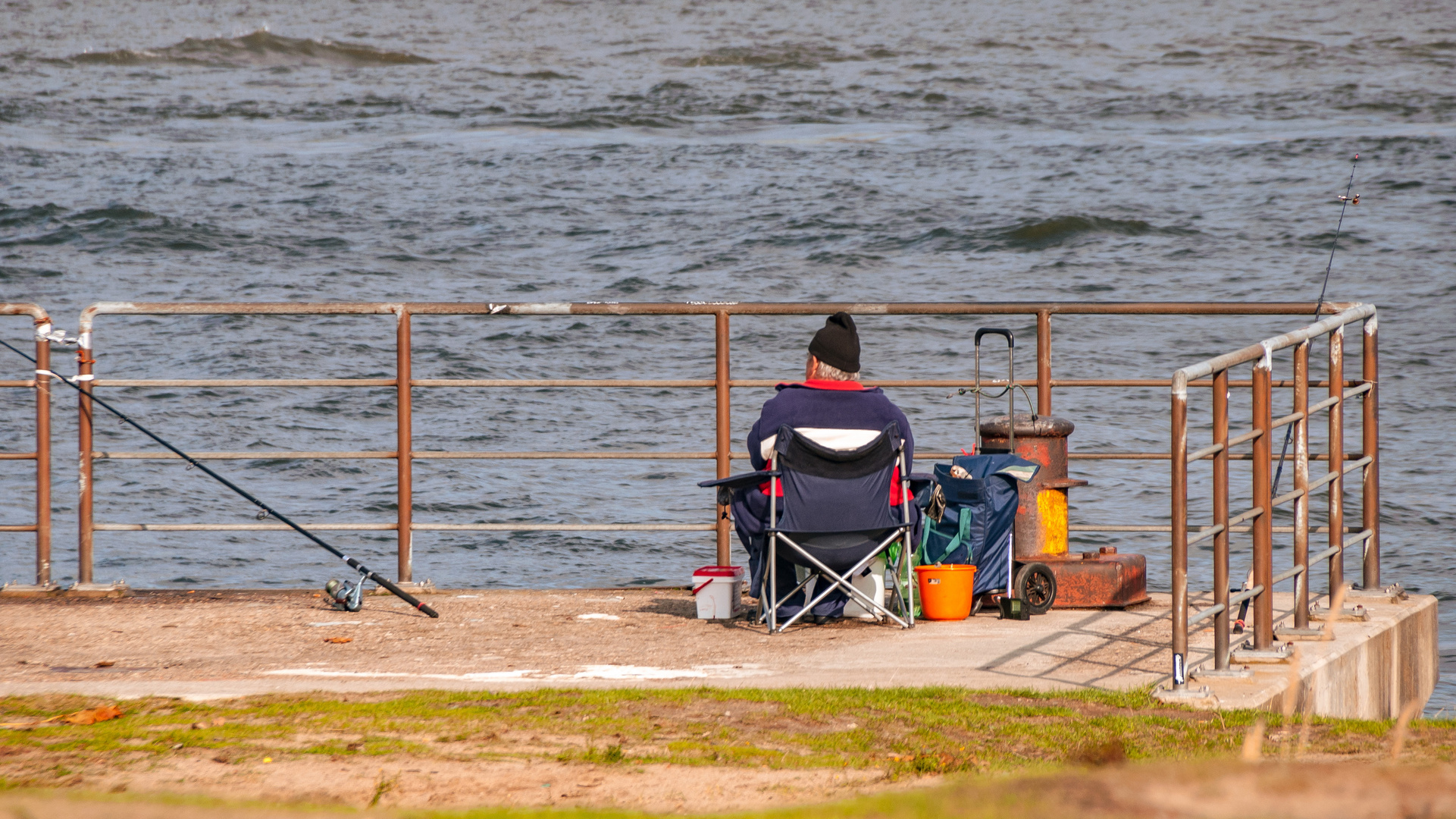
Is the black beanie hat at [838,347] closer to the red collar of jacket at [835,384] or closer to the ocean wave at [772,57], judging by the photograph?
the red collar of jacket at [835,384]

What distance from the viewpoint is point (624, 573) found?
1434 centimetres

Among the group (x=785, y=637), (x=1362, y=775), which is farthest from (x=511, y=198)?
(x=1362, y=775)

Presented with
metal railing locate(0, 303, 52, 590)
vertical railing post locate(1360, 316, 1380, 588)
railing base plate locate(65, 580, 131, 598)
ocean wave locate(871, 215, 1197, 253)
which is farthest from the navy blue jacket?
ocean wave locate(871, 215, 1197, 253)

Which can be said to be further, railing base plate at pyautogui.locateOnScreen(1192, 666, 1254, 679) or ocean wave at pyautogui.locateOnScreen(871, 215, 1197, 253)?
ocean wave at pyautogui.locateOnScreen(871, 215, 1197, 253)

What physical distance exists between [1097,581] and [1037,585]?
0.24 metres

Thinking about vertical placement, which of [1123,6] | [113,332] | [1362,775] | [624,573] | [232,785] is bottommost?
[624,573]

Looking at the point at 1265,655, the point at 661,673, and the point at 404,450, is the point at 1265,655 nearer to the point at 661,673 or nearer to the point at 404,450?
the point at 661,673

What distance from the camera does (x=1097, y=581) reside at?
19.8 feet

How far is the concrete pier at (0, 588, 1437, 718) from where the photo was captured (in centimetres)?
459

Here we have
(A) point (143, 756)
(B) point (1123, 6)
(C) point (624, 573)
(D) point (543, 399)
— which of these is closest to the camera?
(A) point (143, 756)

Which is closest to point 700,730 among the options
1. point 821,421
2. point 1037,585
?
point 821,421

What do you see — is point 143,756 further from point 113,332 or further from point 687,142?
point 687,142

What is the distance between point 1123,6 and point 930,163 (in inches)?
350

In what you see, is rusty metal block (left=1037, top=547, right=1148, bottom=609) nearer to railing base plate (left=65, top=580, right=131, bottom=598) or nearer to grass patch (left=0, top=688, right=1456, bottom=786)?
grass patch (left=0, top=688, right=1456, bottom=786)
